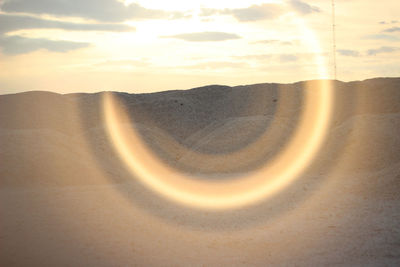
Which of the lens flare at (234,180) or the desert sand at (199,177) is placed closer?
the desert sand at (199,177)

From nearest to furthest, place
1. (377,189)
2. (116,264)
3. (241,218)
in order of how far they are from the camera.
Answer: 1. (116,264)
2. (241,218)
3. (377,189)

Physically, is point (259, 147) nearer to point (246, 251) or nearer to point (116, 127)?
point (116, 127)

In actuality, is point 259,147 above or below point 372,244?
above

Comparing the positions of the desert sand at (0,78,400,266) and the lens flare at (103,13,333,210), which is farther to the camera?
the lens flare at (103,13,333,210)

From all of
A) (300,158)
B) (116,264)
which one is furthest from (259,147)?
(116,264)

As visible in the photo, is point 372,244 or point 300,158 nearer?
point 372,244
